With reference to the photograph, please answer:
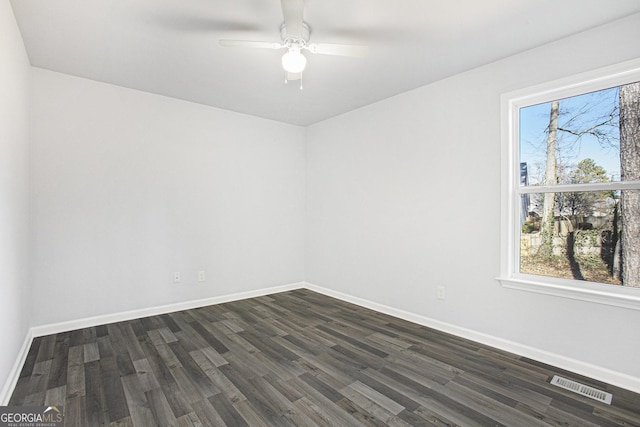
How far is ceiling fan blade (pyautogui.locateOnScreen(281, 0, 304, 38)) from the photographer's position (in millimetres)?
1785

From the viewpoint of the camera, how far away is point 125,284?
3473 mm

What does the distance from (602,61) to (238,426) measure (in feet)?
11.3

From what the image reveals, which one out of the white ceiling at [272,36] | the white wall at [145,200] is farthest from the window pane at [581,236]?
the white wall at [145,200]

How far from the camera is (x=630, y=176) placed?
7.45 feet

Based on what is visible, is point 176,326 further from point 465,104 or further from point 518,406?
point 465,104

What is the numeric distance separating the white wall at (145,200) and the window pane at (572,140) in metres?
3.14

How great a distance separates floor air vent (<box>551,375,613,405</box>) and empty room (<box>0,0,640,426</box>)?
0.03m

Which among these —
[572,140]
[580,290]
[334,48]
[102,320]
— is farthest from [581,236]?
[102,320]

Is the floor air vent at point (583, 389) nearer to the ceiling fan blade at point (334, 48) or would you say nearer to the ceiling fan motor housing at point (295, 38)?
the ceiling fan blade at point (334, 48)

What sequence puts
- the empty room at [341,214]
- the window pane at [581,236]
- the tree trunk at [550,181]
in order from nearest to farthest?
the empty room at [341,214]
the window pane at [581,236]
the tree trunk at [550,181]

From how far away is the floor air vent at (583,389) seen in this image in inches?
80.6

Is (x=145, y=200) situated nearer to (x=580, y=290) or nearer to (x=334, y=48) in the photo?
(x=334, y=48)

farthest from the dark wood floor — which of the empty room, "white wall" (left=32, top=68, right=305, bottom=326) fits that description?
"white wall" (left=32, top=68, right=305, bottom=326)

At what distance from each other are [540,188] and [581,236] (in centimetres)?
47
